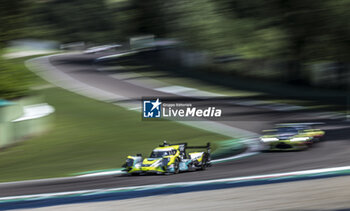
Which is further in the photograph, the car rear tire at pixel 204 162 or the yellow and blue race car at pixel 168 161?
the car rear tire at pixel 204 162

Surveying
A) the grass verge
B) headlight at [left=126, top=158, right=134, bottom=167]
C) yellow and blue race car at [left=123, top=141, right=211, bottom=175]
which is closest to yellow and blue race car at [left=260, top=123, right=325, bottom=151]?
the grass verge

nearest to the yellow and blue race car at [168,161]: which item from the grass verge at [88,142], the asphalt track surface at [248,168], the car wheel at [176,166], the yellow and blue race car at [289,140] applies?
the car wheel at [176,166]

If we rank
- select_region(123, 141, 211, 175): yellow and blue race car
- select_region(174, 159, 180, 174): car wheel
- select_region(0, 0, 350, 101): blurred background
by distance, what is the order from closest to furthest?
select_region(123, 141, 211, 175): yellow and blue race car
select_region(174, 159, 180, 174): car wheel
select_region(0, 0, 350, 101): blurred background

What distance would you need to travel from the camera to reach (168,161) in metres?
8.78

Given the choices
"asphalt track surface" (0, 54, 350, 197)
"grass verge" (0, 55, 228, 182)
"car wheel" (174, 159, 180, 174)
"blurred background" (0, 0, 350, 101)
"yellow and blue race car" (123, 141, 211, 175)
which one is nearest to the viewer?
"yellow and blue race car" (123, 141, 211, 175)

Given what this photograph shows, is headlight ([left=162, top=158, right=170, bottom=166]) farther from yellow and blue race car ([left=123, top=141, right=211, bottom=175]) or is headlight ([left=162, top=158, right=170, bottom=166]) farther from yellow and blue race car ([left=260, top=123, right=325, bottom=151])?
yellow and blue race car ([left=260, top=123, right=325, bottom=151])

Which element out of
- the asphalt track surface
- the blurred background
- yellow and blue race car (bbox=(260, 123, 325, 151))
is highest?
the blurred background

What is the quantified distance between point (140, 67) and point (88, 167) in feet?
60.8

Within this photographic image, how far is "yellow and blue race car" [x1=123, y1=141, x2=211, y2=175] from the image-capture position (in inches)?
344

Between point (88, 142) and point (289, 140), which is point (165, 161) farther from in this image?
point (88, 142)

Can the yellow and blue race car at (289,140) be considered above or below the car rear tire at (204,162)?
above

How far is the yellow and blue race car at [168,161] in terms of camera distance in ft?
28.6

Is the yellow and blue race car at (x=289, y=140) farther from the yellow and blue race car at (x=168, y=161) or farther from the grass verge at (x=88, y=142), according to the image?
the yellow and blue race car at (x=168, y=161)

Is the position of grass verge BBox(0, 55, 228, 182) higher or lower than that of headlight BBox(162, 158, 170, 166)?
higher
